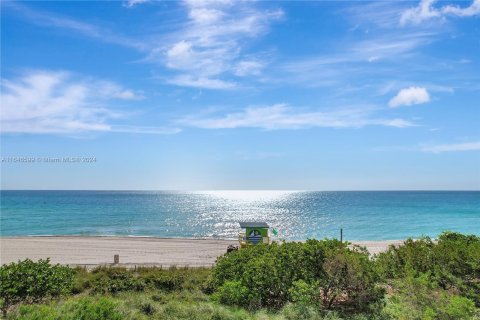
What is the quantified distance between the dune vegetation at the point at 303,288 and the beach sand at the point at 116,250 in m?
12.8

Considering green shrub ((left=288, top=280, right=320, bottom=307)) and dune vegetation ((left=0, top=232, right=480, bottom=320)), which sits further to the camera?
green shrub ((left=288, top=280, right=320, bottom=307))

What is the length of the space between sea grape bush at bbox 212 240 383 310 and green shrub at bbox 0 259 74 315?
514 cm

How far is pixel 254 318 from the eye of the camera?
8812 millimetres

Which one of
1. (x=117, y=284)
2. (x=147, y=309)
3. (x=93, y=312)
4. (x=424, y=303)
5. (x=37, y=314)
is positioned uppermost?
(x=37, y=314)

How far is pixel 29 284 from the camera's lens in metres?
10.6

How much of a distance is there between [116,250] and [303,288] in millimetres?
25509

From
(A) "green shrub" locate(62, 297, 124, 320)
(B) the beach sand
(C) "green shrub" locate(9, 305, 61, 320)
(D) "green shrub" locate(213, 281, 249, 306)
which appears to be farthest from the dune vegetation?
(B) the beach sand

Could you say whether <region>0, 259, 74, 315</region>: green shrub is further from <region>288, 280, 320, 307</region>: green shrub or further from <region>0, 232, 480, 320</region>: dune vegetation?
<region>288, 280, 320, 307</region>: green shrub

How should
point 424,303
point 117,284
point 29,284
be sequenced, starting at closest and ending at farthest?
1. point 424,303
2. point 29,284
3. point 117,284

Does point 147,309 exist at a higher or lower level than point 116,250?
higher

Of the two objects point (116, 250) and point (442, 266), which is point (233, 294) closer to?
point (442, 266)

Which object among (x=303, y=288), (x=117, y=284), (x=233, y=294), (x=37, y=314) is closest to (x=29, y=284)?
(x=117, y=284)

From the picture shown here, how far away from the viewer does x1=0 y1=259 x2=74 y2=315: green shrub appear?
408 inches

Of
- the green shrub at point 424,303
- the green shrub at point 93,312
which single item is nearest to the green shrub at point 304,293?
the green shrub at point 424,303
